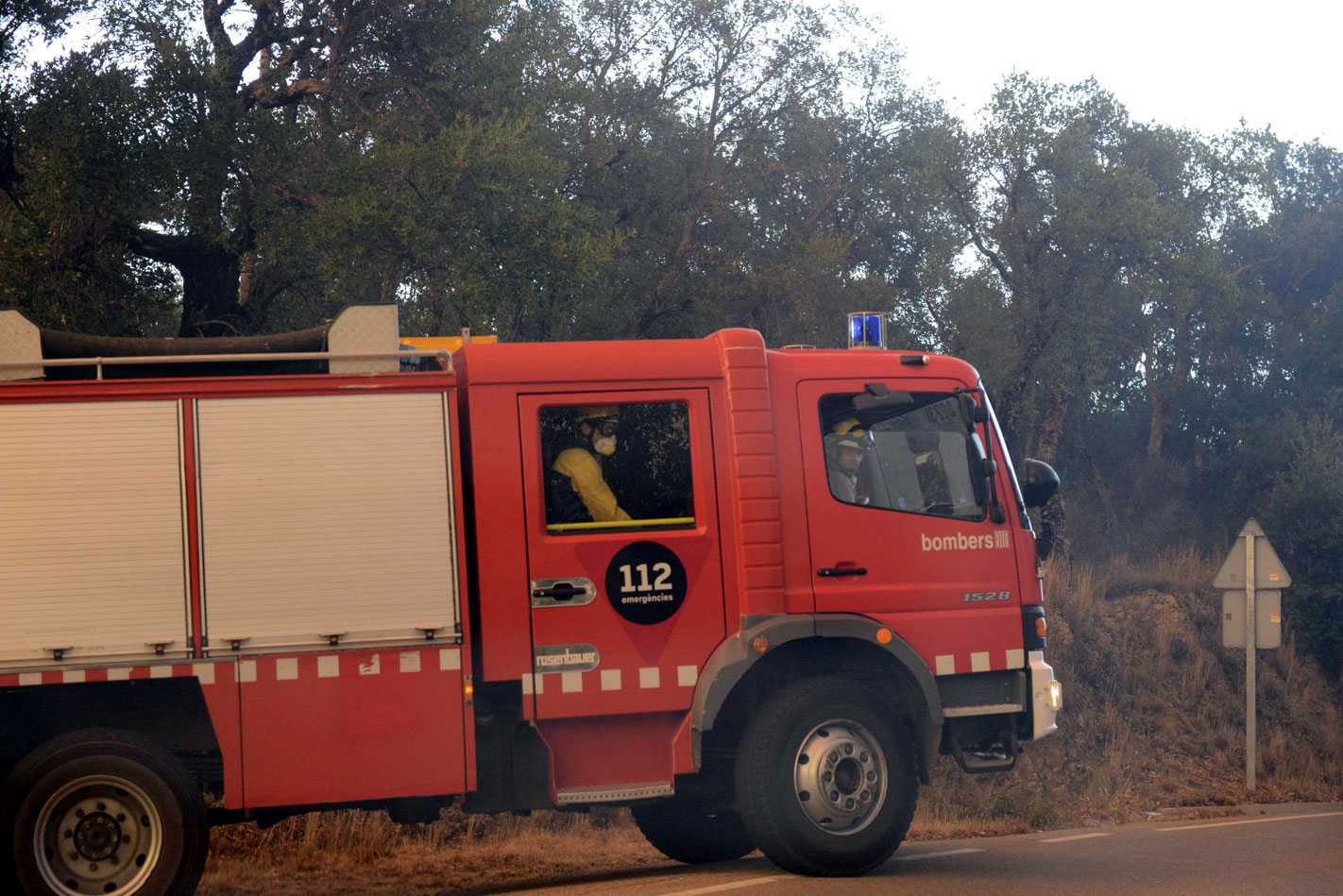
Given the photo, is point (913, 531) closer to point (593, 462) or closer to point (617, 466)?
point (617, 466)

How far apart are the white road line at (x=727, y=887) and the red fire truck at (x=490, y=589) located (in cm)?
32

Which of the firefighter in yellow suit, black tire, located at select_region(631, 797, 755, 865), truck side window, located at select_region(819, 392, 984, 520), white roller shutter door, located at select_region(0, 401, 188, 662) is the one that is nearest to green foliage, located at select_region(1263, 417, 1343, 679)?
black tire, located at select_region(631, 797, 755, 865)

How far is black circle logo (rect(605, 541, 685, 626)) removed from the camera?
23.1 feet

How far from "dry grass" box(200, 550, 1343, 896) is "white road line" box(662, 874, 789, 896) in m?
1.40

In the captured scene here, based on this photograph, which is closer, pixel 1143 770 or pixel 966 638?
pixel 966 638

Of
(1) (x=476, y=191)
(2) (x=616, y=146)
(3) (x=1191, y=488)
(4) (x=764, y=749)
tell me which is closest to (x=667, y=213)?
(2) (x=616, y=146)

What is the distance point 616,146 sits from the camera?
72.7 ft

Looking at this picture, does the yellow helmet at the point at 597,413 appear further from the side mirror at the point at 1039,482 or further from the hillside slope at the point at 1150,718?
the hillside slope at the point at 1150,718

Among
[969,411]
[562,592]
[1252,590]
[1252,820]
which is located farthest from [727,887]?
[1252,590]

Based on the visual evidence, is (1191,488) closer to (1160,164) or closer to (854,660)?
(1160,164)

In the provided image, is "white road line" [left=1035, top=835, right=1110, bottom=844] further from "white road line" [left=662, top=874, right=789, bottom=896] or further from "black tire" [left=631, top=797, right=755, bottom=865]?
"white road line" [left=662, top=874, right=789, bottom=896]

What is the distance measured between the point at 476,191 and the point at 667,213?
399 inches

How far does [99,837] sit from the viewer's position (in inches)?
250

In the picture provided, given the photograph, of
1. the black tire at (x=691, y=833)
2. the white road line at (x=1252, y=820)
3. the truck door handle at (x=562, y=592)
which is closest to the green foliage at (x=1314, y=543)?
the white road line at (x=1252, y=820)
